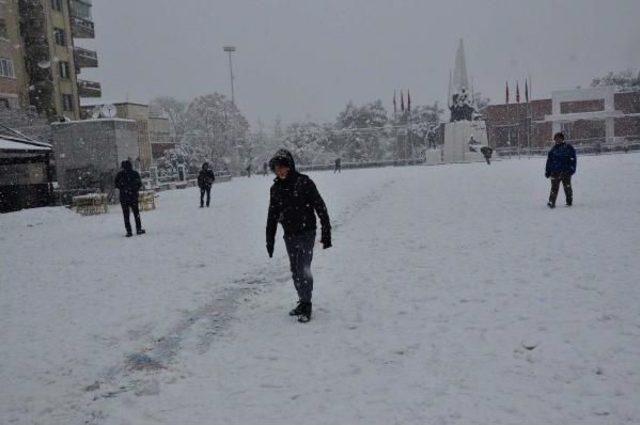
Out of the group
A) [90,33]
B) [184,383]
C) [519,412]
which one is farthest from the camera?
[90,33]

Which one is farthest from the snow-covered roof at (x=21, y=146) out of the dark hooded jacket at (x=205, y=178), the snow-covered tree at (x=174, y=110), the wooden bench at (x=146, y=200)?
the snow-covered tree at (x=174, y=110)

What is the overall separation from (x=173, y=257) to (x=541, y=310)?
261 inches

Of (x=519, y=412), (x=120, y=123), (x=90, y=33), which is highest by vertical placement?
(x=90, y=33)

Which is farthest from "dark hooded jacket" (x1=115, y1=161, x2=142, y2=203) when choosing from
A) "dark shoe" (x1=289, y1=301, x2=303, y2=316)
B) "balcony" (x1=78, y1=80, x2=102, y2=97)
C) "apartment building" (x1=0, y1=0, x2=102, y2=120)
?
"balcony" (x1=78, y1=80, x2=102, y2=97)

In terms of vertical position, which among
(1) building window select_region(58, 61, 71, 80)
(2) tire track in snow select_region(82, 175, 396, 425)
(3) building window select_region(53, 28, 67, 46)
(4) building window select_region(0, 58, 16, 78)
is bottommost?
(2) tire track in snow select_region(82, 175, 396, 425)

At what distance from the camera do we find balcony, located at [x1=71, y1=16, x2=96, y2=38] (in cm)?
4256

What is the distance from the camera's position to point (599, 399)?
135 inches

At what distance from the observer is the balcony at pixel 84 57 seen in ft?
140

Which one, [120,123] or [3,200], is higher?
[120,123]

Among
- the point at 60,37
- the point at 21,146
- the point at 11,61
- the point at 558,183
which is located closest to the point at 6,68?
the point at 11,61

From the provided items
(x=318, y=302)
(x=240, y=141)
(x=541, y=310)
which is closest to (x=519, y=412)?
(x=541, y=310)

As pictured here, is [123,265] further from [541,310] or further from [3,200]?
[3,200]

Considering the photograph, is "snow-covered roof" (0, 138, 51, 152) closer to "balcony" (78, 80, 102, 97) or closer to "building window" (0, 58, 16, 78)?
"building window" (0, 58, 16, 78)

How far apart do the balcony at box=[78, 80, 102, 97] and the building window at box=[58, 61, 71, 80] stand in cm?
192
